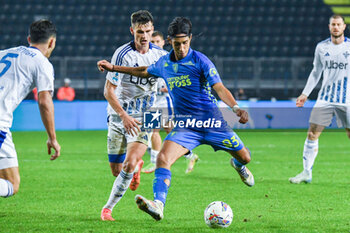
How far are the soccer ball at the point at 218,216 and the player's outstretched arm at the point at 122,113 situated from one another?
1089 millimetres

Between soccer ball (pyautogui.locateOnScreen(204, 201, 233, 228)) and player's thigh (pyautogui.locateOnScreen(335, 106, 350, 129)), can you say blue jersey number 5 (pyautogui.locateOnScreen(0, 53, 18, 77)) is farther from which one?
player's thigh (pyautogui.locateOnScreen(335, 106, 350, 129))

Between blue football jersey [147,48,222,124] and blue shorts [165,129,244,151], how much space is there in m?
0.16

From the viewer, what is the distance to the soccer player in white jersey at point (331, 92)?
8.18 metres

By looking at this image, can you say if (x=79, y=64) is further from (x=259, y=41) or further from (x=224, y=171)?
(x=224, y=171)

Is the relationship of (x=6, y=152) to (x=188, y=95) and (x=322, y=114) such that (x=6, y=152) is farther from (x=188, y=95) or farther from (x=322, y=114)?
(x=322, y=114)

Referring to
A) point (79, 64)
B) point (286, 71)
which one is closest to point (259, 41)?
point (286, 71)

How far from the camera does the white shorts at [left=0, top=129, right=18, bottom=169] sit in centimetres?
484

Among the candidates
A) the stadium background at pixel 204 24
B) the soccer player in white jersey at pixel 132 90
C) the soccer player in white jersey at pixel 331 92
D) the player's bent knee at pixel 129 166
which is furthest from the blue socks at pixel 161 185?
the stadium background at pixel 204 24

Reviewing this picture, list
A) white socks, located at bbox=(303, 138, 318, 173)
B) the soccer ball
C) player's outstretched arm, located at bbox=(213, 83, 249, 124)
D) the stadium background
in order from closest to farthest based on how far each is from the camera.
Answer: player's outstretched arm, located at bbox=(213, 83, 249, 124), the soccer ball, white socks, located at bbox=(303, 138, 318, 173), the stadium background

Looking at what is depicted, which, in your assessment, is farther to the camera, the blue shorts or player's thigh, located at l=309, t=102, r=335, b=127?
player's thigh, located at l=309, t=102, r=335, b=127

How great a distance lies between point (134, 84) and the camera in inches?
249

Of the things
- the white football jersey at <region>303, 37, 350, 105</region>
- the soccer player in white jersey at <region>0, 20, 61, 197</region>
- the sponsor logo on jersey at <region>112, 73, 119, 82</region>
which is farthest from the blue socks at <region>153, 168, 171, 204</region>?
the white football jersey at <region>303, 37, 350, 105</region>

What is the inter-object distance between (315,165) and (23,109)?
34.7 ft

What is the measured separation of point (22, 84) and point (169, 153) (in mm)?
1463
